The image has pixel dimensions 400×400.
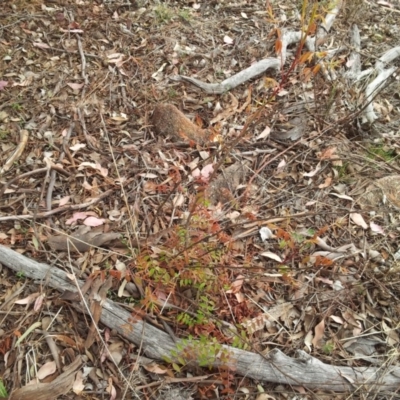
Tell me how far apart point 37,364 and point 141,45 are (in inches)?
92.3

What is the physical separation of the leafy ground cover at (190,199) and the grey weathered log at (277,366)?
3 centimetres

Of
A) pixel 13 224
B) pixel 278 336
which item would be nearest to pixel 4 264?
pixel 13 224

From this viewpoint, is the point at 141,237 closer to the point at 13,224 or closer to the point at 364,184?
the point at 13,224

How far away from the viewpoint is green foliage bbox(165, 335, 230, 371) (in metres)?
1.93

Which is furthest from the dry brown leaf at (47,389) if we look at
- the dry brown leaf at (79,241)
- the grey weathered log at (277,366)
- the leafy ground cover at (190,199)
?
the dry brown leaf at (79,241)

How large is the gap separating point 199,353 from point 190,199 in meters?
0.90

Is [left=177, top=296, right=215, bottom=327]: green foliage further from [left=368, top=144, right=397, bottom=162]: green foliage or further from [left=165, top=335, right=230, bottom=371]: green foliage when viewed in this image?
[left=368, top=144, right=397, bottom=162]: green foliage

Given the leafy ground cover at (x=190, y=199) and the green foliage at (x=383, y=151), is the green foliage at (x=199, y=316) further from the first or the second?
the green foliage at (x=383, y=151)

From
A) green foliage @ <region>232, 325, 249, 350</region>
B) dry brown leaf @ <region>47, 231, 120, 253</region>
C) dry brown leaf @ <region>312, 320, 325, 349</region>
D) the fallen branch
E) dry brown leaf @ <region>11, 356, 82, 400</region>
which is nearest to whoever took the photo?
dry brown leaf @ <region>11, 356, 82, 400</region>

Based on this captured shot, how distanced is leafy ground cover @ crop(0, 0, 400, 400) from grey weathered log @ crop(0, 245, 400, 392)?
0.03 meters

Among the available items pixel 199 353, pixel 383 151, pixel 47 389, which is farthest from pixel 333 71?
pixel 47 389

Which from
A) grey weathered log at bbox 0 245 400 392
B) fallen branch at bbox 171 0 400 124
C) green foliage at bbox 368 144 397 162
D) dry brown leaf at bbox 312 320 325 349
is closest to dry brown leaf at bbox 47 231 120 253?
grey weathered log at bbox 0 245 400 392

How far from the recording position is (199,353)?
77.8 inches

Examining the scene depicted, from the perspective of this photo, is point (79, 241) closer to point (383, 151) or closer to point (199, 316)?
point (199, 316)
